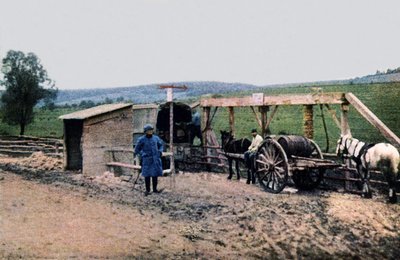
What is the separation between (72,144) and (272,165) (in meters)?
Result: 7.46

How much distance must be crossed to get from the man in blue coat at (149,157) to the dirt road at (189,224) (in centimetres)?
46

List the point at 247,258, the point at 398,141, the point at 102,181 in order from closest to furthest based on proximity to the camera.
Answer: the point at 247,258 < the point at 398,141 < the point at 102,181

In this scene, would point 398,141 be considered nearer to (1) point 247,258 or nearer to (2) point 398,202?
(2) point 398,202

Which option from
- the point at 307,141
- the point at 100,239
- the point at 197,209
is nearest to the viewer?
the point at 100,239

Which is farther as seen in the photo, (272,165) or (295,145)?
(272,165)

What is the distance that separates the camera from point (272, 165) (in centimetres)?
1329

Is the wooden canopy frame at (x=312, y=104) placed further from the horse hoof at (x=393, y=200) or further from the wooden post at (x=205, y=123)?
the horse hoof at (x=393, y=200)

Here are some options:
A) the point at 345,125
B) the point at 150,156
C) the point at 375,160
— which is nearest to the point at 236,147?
the point at 345,125

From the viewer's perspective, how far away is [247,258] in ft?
23.2

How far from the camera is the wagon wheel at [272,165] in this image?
42.0 feet

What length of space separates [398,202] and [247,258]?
19.4 ft

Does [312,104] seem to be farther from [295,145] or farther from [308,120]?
[295,145]

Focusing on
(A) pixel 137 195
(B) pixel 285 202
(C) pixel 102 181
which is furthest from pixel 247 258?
(C) pixel 102 181

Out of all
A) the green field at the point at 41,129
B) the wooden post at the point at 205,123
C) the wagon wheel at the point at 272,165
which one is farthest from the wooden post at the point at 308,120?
the green field at the point at 41,129
